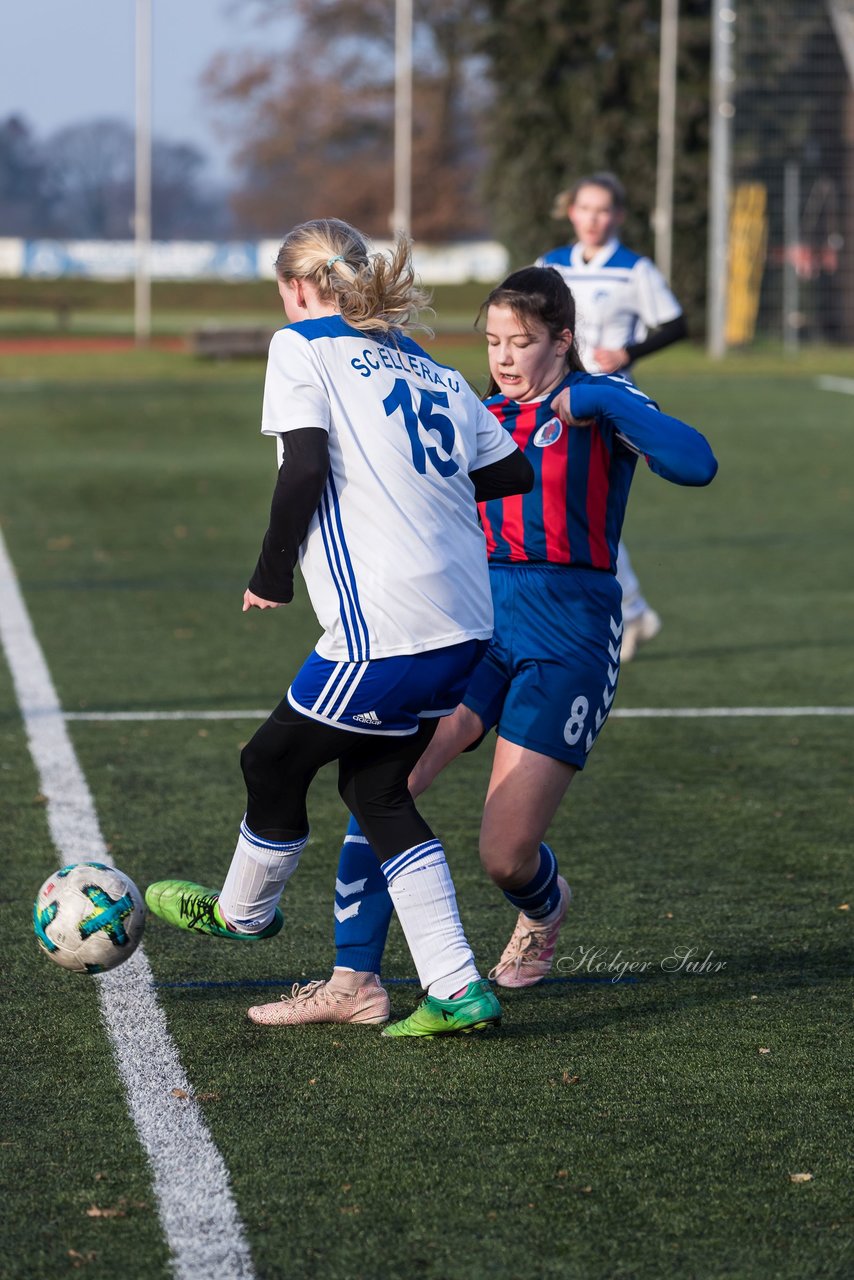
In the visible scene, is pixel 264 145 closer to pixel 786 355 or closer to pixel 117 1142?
pixel 786 355

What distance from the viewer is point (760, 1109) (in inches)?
148

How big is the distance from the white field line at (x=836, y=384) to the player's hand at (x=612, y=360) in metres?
15.9

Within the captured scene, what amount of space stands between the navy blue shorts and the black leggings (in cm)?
34

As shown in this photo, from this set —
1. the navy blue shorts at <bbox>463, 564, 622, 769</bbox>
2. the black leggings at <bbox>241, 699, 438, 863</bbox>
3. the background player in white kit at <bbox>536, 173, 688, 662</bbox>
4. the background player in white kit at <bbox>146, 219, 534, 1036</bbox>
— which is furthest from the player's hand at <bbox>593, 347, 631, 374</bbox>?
the black leggings at <bbox>241, 699, 438, 863</bbox>

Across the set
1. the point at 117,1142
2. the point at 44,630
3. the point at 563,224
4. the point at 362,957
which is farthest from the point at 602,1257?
the point at 563,224

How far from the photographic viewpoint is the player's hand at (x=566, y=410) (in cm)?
413

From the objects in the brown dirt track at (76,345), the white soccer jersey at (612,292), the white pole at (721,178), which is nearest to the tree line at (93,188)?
the brown dirt track at (76,345)

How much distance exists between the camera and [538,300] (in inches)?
167

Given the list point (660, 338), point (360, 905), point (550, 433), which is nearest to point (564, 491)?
point (550, 433)

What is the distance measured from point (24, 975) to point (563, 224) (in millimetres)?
35496

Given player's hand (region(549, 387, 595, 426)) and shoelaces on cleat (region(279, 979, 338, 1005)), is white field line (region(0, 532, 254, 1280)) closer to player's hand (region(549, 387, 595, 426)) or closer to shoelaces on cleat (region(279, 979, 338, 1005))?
shoelaces on cleat (region(279, 979, 338, 1005))

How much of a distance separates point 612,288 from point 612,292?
2 cm

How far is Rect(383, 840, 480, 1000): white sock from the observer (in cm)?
398

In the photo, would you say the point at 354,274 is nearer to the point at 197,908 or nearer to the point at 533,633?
the point at 533,633
